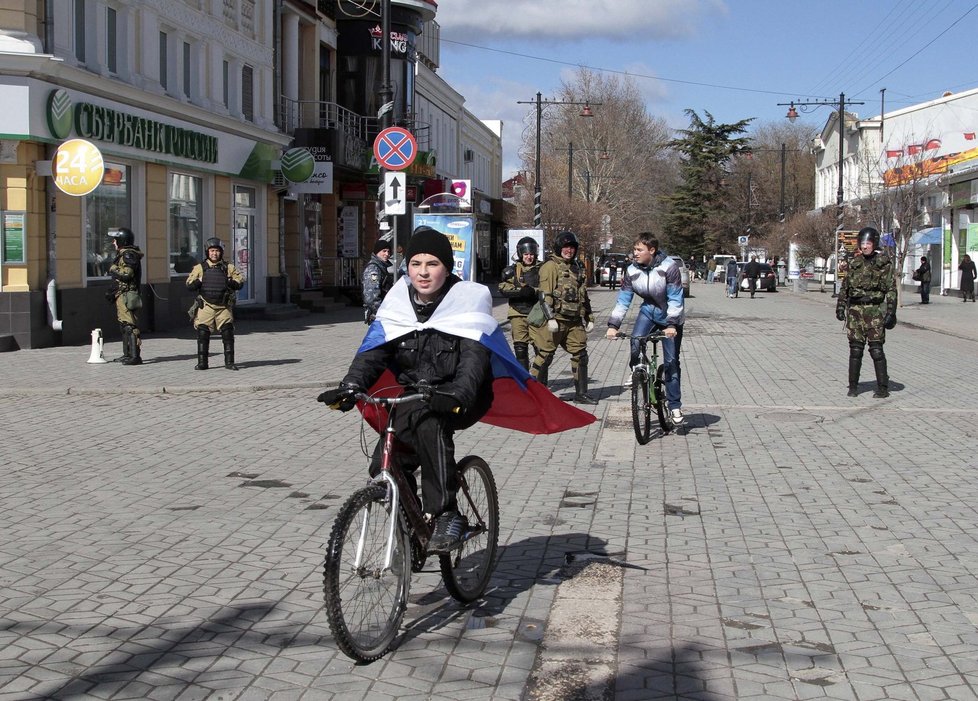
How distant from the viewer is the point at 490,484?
544 centimetres

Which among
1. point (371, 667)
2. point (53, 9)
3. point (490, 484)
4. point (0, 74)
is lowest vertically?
point (371, 667)

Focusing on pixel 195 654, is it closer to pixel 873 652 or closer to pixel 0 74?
pixel 873 652

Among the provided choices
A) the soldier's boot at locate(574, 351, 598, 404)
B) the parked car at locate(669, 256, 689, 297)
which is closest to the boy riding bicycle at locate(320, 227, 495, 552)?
the parked car at locate(669, 256, 689, 297)

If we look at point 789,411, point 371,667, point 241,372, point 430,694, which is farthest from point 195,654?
point 241,372

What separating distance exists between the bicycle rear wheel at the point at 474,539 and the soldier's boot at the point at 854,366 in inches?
345

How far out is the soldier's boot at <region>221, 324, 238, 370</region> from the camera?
619 inches

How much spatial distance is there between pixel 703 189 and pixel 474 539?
302ft

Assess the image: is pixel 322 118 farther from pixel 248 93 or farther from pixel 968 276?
pixel 968 276

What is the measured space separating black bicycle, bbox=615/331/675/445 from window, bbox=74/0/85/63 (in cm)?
1403

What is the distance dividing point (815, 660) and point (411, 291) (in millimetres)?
2116

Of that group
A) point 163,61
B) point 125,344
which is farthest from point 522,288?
point 163,61

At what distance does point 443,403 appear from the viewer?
4.60 metres

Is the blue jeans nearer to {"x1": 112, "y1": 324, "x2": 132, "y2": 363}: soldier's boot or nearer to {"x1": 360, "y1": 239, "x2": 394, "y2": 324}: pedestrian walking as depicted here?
{"x1": 360, "y1": 239, "x2": 394, "y2": 324}: pedestrian walking

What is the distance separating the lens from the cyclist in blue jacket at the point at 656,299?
10.4 metres
